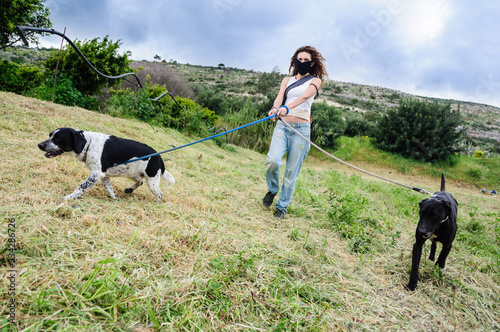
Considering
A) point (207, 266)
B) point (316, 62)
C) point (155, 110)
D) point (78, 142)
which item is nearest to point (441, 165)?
A: point (316, 62)

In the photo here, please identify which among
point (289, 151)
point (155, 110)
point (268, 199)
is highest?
point (155, 110)

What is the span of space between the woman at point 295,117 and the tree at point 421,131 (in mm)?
11482

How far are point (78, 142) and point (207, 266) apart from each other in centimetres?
181

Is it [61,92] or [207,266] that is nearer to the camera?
[207,266]

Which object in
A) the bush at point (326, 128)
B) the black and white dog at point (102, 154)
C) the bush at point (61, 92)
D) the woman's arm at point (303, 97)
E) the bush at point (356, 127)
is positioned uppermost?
the bush at point (356, 127)

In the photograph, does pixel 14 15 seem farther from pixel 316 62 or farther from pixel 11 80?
pixel 316 62

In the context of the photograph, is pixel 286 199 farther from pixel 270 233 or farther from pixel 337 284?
pixel 337 284

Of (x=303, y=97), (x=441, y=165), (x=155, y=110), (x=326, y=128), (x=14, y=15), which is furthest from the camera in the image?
(x=326, y=128)

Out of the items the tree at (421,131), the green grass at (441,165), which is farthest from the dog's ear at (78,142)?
the tree at (421,131)

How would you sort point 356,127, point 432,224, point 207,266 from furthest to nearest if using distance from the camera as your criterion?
point 356,127 < point 432,224 < point 207,266

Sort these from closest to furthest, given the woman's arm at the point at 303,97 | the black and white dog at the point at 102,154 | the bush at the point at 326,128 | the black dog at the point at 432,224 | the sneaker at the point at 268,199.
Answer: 1. the black dog at the point at 432,224
2. the black and white dog at the point at 102,154
3. the woman's arm at the point at 303,97
4. the sneaker at the point at 268,199
5. the bush at the point at 326,128

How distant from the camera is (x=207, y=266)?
1885 millimetres

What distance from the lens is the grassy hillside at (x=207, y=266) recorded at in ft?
4.41

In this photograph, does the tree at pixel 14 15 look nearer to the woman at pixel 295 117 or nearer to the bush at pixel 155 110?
the bush at pixel 155 110
